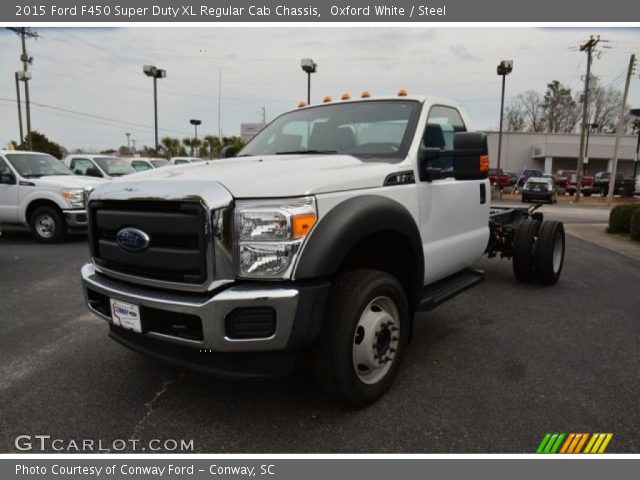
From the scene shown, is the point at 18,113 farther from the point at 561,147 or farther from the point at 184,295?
the point at 561,147

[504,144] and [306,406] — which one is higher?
[504,144]

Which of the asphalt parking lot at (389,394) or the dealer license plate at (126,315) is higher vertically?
the dealer license plate at (126,315)

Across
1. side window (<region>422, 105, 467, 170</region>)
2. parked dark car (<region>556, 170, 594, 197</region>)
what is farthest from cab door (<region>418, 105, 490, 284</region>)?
parked dark car (<region>556, 170, 594, 197</region>)

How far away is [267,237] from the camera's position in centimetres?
244

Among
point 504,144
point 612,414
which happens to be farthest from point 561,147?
point 612,414

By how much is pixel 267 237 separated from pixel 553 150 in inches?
2117

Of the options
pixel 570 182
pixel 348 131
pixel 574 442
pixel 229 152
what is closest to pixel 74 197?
pixel 229 152

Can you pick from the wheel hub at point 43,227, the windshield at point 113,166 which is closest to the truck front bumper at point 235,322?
the wheel hub at point 43,227

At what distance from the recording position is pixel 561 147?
163 feet

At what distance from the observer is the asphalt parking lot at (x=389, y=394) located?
8.73ft

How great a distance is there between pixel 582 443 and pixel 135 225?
2724mm

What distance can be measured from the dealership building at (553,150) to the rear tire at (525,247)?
45660 mm

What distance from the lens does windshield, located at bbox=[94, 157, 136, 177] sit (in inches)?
515

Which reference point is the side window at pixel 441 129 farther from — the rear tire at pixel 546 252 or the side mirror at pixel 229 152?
the rear tire at pixel 546 252
